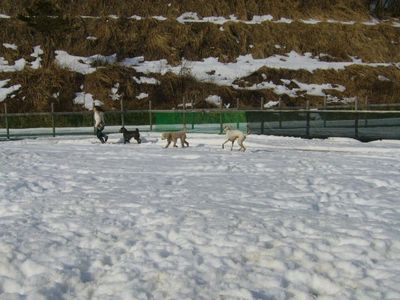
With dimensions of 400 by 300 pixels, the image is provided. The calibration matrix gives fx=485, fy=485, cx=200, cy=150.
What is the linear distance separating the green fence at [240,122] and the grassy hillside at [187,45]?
620 centimetres

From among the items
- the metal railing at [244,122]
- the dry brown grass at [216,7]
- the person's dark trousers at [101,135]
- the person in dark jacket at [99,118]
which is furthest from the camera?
the dry brown grass at [216,7]

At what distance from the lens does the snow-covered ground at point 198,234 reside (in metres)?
4.75

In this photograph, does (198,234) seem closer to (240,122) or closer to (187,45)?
(240,122)

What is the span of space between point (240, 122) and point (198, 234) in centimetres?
1848

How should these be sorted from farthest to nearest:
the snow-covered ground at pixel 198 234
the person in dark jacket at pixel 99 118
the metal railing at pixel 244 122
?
1. the metal railing at pixel 244 122
2. the person in dark jacket at pixel 99 118
3. the snow-covered ground at pixel 198 234

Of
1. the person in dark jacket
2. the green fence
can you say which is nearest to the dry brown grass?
the green fence

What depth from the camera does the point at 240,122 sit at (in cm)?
2433

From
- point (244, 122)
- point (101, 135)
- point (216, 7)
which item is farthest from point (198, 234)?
point (216, 7)

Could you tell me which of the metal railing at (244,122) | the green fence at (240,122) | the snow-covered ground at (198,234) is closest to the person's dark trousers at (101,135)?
the metal railing at (244,122)

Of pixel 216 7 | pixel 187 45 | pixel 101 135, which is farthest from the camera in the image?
pixel 216 7

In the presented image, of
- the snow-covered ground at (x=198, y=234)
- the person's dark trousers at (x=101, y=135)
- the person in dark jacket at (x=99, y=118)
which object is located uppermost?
the person in dark jacket at (x=99, y=118)

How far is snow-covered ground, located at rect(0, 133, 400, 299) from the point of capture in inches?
187

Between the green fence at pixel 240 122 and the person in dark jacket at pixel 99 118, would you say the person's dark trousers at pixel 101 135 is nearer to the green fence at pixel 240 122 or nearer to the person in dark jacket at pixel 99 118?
the person in dark jacket at pixel 99 118

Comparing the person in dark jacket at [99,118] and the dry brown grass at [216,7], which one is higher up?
the dry brown grass at [216,7]
